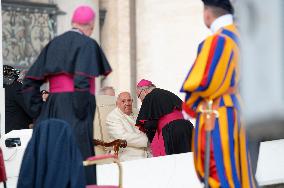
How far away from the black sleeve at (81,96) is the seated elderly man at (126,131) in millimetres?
3516

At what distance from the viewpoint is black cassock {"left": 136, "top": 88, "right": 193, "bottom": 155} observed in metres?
10.7

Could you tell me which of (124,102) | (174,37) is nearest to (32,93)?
(124,102)

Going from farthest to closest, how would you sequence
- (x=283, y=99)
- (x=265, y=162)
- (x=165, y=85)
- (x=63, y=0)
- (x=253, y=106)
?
(x=63, y=0) → (x=165, y=85) → (x=265, y=162) → (x=283, y=99) → (x=253, y=106)

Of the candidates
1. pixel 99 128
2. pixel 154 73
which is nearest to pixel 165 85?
pixel 154 73

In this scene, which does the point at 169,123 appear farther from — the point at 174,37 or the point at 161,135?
the point at 174,37

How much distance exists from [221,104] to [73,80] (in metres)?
1.33

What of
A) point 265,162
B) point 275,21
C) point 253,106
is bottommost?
point 265,162

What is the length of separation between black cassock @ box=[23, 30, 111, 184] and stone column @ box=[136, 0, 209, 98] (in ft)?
26.8

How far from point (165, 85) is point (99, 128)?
182 inches

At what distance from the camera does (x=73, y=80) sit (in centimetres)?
720

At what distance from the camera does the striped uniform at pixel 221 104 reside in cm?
622

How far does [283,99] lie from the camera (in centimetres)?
660

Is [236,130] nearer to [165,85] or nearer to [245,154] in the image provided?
[245,154]

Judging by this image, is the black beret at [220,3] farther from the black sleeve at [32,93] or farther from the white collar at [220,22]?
the black sleeve at [32,93]
